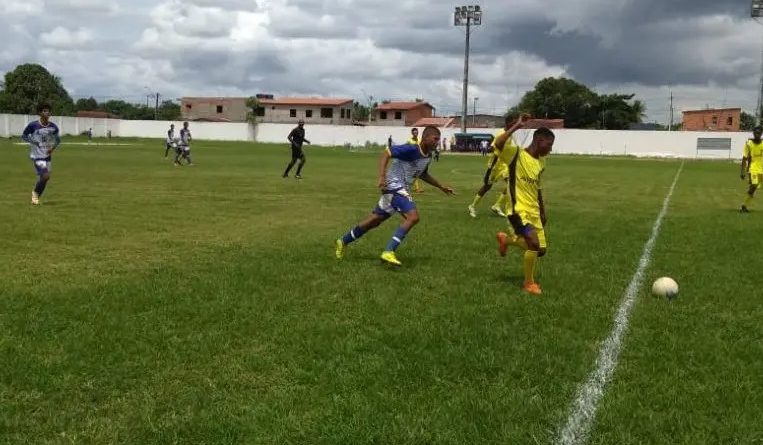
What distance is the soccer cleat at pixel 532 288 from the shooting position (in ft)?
24.3

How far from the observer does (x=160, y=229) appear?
38.2 ft

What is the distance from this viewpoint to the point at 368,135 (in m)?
77.2

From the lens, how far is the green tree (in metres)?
97.5

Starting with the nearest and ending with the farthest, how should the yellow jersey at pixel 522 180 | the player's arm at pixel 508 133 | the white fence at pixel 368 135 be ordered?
the player's arm at pixel 508 133 < the yellow jersey at pixel 522 180 < the white fence at pixel 368 135

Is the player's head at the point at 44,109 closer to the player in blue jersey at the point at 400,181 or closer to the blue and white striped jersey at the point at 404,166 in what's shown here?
the player in blue jersey at the point at 400,181

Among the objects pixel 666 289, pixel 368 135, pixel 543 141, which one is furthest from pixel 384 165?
pixel 368 135

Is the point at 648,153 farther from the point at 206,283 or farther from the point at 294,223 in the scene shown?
the point at 206,283

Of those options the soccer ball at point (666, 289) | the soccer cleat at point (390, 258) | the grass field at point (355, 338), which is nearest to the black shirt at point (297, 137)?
the grass field at point (355, 338)

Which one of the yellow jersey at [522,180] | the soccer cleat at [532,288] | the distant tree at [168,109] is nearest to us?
the soccer cleat at [532,288]

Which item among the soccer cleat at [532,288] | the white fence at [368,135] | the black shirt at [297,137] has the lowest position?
the soccer cleat at [532,288]

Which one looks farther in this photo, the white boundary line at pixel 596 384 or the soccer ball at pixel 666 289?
the soccer ball at pixel 666 289

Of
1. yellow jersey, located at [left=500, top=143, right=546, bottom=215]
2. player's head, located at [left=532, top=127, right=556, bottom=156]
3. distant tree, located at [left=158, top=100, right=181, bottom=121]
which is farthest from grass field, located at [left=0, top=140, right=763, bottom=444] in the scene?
distant tree, located at [left=158, top=100, right=181, bottom=121]

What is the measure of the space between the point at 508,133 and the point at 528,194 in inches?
31.5

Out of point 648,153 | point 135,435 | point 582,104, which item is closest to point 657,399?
point 135,435
